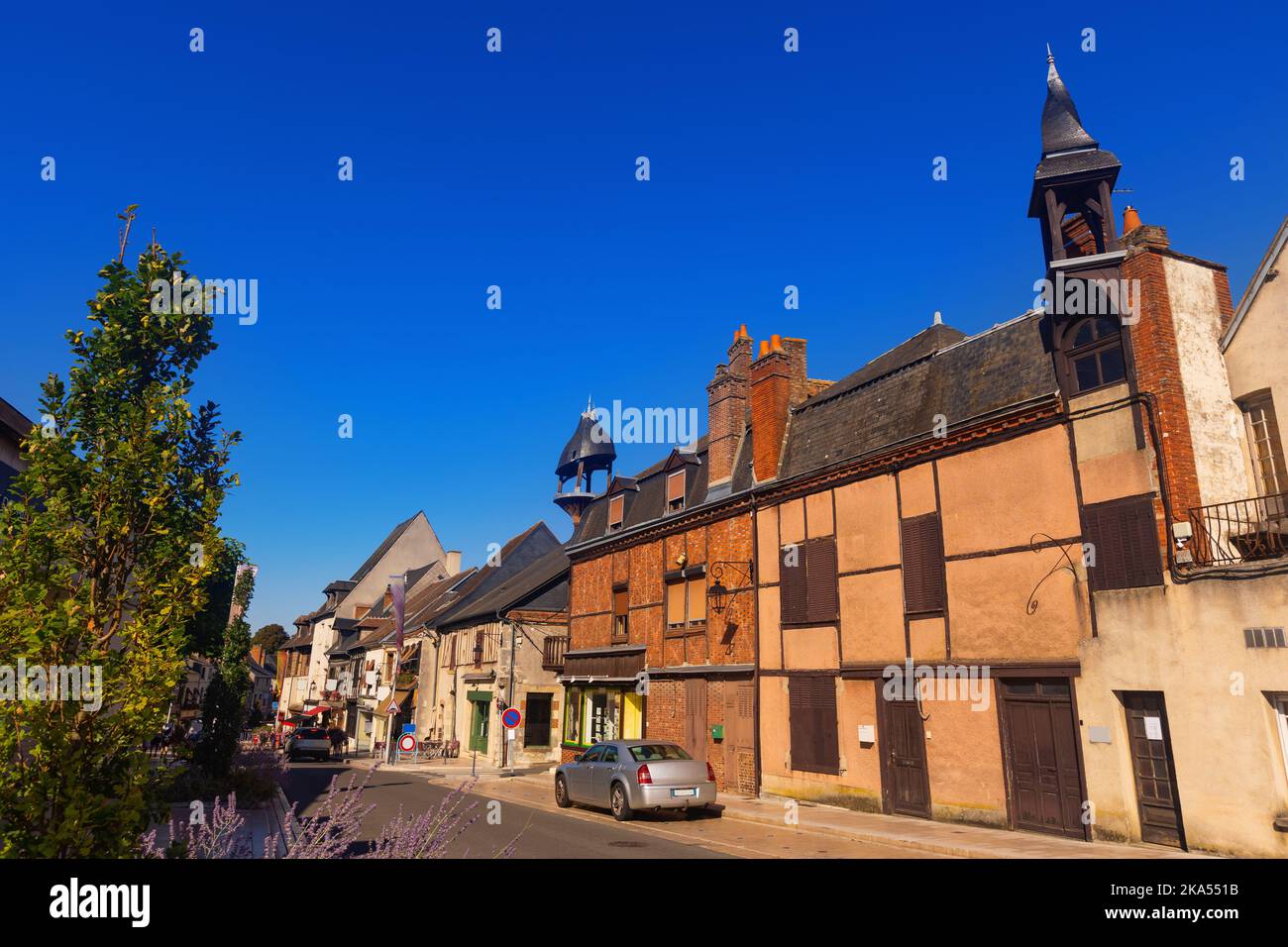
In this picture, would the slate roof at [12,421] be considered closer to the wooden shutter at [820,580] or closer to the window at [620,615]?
the wooden shutter at [820,580]

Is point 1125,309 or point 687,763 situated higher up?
point 1125,309

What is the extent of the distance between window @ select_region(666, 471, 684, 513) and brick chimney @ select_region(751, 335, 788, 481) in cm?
354

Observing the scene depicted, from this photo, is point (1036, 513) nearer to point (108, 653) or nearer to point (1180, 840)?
point (1180, 840)

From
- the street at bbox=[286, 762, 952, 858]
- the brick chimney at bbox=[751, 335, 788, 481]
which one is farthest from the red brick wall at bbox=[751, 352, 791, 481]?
the street at bbox=[286, 762, 952, 858]

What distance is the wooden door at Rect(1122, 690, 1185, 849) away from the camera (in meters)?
11.0

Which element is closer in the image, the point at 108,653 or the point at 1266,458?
the point at 108,653

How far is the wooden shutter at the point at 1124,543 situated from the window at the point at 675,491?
12.7 m

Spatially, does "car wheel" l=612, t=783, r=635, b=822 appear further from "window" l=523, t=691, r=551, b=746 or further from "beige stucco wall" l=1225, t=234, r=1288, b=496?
"window" l=523, t=691, r=551, b=746

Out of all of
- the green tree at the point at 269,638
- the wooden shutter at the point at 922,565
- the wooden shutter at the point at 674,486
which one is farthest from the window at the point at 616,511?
the green tree at the point at 269,638

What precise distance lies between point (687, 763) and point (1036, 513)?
27.3 ft

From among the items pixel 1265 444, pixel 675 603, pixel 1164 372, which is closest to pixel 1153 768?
pixel 1265 444

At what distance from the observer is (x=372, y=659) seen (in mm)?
45219

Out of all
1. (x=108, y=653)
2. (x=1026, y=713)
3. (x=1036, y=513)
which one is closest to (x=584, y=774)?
(x=1026, y=713)
